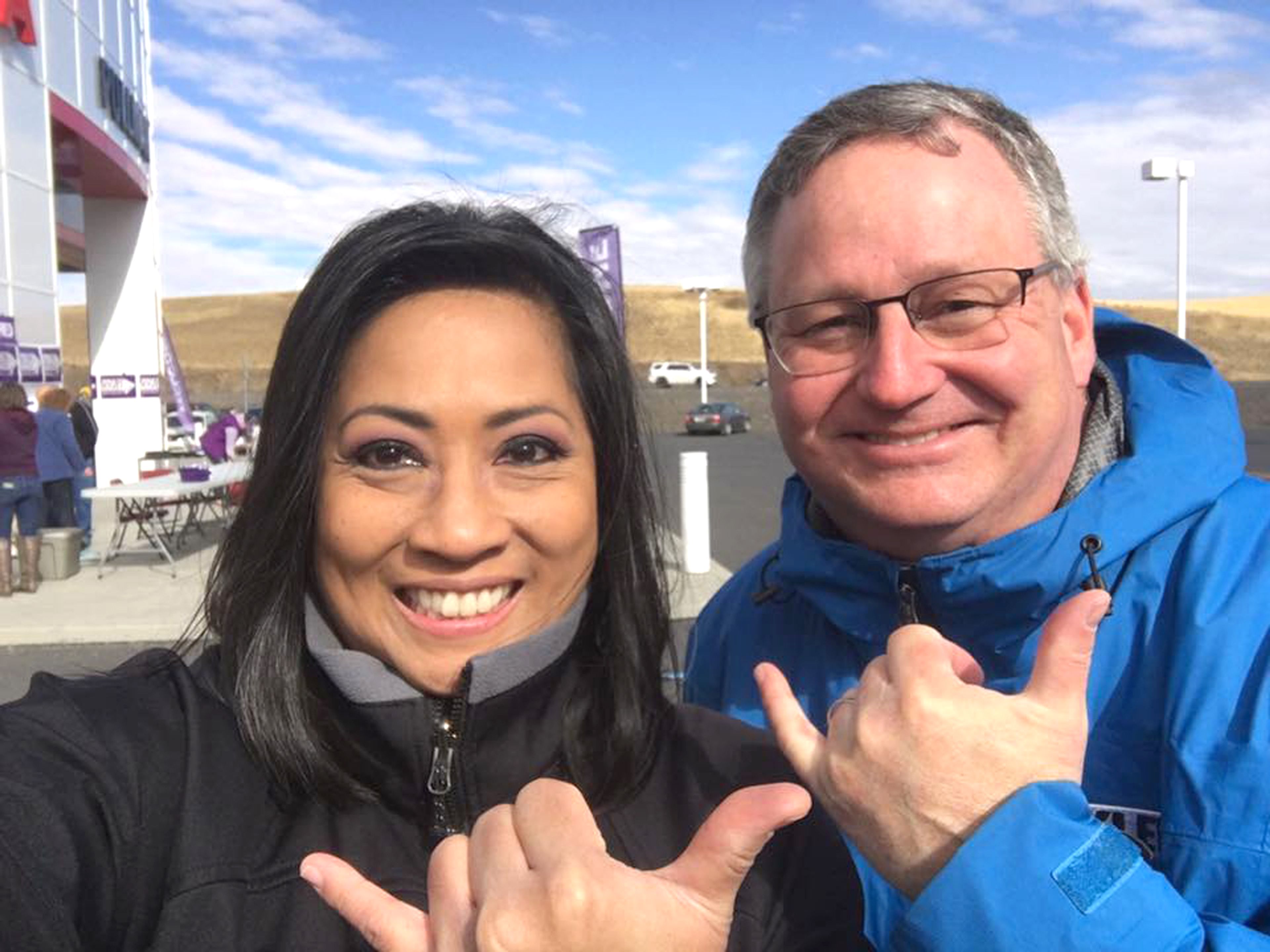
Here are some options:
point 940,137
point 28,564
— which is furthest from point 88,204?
point 940,137

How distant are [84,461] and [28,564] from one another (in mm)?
2919

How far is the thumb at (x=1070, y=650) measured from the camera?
4.42 ft

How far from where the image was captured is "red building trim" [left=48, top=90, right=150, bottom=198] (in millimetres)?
15086

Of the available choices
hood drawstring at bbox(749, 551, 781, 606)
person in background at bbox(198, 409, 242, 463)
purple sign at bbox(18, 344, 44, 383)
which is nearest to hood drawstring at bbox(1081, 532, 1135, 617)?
hood drawstring at bbox(749, 551, 781, 606)

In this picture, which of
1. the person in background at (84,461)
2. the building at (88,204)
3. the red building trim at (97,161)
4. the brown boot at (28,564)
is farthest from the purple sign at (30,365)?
the red building trim at (97,161)

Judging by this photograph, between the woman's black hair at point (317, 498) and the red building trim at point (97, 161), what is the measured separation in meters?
15.2

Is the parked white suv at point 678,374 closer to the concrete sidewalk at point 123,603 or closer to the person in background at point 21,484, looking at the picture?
the concrete sidewalk at point 123,603

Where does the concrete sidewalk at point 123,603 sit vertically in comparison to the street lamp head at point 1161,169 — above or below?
below

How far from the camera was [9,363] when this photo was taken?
12453mm

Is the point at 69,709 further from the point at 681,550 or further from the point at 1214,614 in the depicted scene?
the point at 681,550

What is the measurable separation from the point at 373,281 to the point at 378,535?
15.9 inches

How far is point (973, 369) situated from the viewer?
1979mm

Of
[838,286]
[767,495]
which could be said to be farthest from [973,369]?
[767,495]

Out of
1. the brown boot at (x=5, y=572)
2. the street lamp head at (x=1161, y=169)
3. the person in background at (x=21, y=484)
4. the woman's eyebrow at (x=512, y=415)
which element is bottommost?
the brown boot at (x=5, y=572)
